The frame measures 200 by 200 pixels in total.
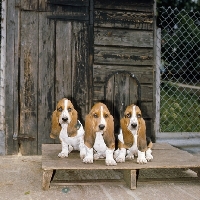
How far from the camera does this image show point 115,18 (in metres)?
4.90

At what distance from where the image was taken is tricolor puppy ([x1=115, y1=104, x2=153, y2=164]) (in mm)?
3131

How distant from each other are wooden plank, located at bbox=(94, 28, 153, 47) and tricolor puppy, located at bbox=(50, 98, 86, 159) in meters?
1.83

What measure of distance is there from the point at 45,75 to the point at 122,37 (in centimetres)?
139

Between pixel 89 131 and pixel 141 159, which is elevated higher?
pixel 89 131

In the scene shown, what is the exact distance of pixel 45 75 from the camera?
473 centimetres

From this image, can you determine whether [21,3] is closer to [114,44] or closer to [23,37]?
[23,37]

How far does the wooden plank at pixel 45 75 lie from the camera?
15.5ft

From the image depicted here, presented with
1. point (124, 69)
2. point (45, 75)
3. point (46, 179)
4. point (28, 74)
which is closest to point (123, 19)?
point (124, 69)

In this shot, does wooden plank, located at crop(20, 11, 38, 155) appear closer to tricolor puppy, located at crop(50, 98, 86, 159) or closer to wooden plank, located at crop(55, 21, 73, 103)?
wooden plank, located at crop(55, 21, 73, 103)

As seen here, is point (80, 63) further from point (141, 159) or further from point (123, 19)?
point (141, 159)

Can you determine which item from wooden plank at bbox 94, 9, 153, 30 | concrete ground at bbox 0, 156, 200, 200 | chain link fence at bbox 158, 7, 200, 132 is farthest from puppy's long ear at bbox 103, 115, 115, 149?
chain link fence at bbox 158, 7, 200, 132

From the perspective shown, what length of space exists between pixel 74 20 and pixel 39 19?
0.54 meters

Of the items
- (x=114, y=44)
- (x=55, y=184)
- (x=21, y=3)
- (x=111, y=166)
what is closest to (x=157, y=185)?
(x=111, y=166)

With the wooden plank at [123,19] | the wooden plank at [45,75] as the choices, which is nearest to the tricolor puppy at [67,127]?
the wooden plank at [45,75]
